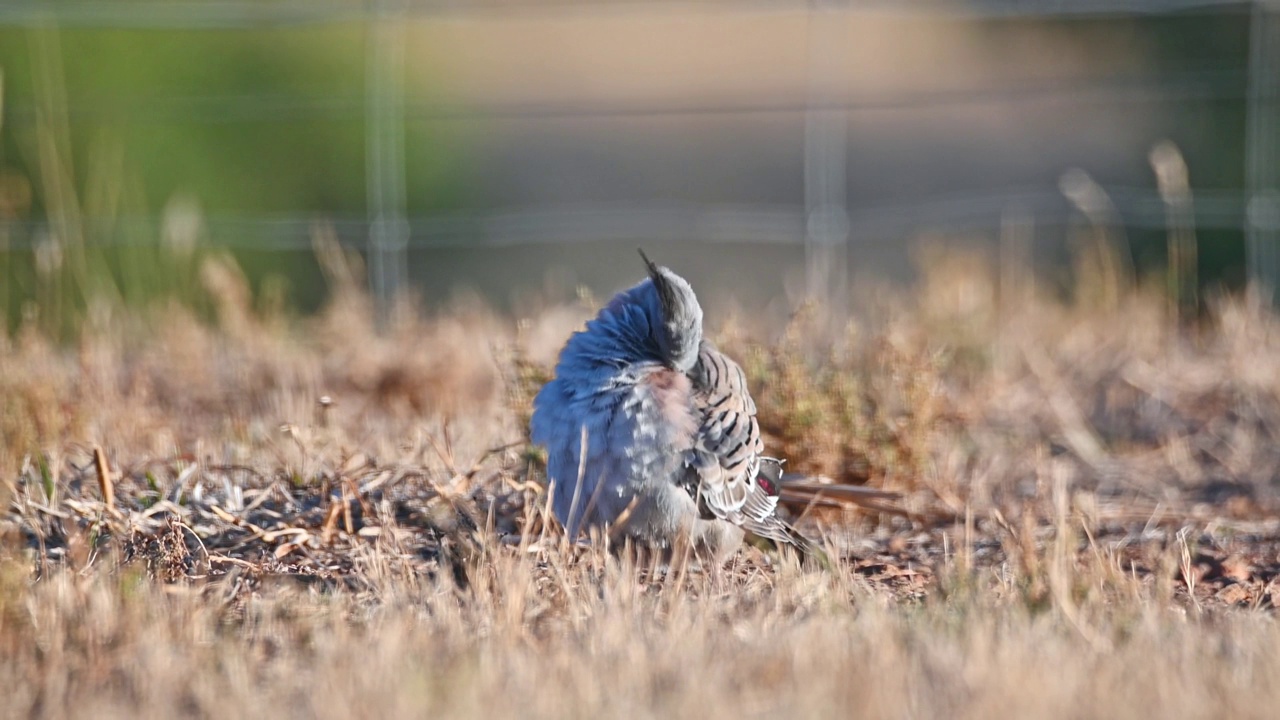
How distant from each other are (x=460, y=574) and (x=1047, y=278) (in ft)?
31.7

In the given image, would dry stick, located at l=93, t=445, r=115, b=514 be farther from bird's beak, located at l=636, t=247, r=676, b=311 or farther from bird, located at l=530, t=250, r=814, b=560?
bird's beak, located at l=636, t=247, r=676, b=311

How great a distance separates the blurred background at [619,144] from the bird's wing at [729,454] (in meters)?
2.86

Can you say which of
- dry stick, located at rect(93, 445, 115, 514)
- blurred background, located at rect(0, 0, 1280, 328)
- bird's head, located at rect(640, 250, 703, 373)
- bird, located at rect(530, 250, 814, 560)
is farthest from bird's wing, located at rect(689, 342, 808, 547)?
blurred background, located at rect(0, 0, 1280, 328)

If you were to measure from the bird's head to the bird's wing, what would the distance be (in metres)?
0.13

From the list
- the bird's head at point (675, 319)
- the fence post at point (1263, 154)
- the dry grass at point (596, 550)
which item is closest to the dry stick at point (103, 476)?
the dry grass at point (596, 550)

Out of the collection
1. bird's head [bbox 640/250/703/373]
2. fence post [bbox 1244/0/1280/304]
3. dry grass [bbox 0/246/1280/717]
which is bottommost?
dry grass [bbox 0/246/1280/717]

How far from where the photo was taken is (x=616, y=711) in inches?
120

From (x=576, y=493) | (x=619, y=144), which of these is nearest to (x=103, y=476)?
(x=576, y=493)

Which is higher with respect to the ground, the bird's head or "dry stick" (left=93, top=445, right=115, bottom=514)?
the bird's head

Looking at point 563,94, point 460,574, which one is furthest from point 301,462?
point 563,94

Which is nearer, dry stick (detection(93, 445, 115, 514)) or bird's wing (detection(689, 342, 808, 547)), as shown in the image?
bird's wing (detection(689, 342, 808, 547))

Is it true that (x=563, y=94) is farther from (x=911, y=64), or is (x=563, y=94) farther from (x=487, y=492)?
(x=487, y=492)

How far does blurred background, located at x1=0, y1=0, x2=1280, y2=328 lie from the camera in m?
8.66

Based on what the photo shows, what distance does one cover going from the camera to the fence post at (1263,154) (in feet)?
26.5
